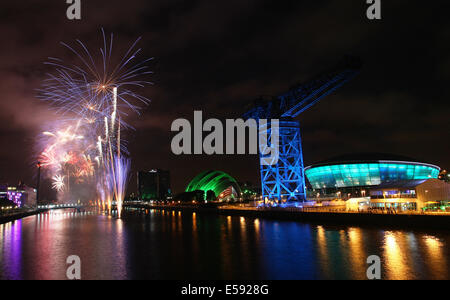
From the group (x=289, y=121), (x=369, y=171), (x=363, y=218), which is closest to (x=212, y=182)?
(x=369, y=171)

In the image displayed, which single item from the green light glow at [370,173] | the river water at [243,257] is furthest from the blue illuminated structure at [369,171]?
the river water at [243,257]

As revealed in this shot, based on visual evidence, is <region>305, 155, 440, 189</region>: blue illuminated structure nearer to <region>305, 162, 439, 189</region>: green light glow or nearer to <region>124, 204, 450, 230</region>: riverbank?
<region>305, 162, 439, 189</region>: green light glow

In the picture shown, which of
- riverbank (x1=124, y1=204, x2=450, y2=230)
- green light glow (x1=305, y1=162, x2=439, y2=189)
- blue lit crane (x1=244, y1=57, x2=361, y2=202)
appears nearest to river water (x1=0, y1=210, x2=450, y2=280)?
riverbank (x1=124, y1=204, x2=450, y2=230)

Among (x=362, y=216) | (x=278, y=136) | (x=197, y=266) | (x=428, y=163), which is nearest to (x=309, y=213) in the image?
(x=362, y=216)

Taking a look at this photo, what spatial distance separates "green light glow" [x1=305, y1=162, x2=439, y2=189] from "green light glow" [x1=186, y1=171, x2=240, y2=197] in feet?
100

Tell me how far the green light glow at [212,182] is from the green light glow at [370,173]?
30580 mm

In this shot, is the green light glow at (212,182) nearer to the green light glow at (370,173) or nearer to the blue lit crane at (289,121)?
the green light glow at (370,173)

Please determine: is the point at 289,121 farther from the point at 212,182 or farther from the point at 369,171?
the point at 212,182

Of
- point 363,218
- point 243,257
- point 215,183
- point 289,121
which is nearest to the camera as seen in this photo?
point 243,257

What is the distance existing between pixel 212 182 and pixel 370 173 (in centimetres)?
4545

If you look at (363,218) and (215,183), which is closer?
(363,218)

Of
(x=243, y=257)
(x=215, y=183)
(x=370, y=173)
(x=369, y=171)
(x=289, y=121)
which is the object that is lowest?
(x=243, y=257)

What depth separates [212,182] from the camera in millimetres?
100312
